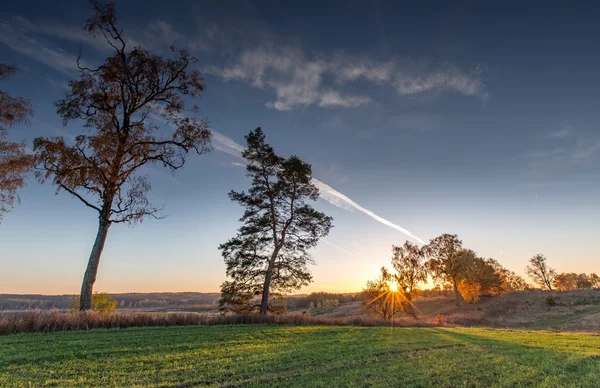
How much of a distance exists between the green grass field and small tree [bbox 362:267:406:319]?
32908mm

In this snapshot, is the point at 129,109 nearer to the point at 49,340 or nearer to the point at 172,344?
the point at 49,340

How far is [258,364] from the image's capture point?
6.66 meters

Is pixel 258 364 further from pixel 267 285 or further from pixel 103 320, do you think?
pixel 267 285

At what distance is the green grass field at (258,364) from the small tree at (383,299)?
32908 millimetres

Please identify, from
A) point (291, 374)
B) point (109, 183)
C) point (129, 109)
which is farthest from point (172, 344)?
point (129, 109)

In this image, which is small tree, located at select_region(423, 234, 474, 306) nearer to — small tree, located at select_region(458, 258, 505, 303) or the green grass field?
small tree, located at select_region(458, 258, 505, 303)

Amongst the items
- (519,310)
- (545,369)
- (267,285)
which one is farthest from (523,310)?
(545,369)

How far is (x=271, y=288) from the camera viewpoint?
23000 mm

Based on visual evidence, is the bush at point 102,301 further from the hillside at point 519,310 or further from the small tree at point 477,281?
the small tree at point 477,281

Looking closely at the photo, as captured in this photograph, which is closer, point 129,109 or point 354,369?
point 354,369

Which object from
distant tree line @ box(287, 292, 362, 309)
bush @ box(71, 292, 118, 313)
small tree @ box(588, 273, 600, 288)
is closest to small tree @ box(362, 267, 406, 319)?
bush @ box(71, 292, 118, 313)

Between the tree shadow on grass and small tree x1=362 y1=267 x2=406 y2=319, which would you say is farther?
small tree x1=362 y1=267 x2=406 y2=319

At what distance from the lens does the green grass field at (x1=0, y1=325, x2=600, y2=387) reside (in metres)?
5.42

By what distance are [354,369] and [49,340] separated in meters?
9.00
